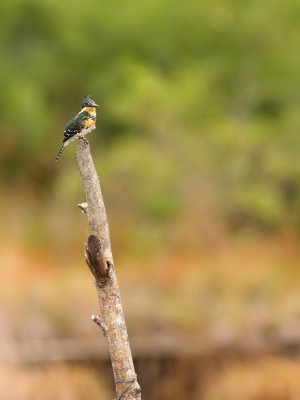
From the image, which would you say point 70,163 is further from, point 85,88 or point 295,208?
point 295,208

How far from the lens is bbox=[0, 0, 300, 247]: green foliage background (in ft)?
52.6

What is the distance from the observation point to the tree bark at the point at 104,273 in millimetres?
4051

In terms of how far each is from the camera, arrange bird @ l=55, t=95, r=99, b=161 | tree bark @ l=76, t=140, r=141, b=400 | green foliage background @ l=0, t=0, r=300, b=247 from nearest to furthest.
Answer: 1. tree bark @ l=76, t=140, r=141, b=400
2. bird @ l=55, t=95, r=99, b=161
3. green foliage background @ l=0, t=0, r=300, b=247

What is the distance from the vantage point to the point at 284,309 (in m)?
13.1

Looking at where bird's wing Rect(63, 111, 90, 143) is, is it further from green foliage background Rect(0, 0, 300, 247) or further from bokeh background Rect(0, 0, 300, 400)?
green foliage background Rect(0, 0, 300, 247)

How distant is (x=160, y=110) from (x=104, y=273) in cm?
1182

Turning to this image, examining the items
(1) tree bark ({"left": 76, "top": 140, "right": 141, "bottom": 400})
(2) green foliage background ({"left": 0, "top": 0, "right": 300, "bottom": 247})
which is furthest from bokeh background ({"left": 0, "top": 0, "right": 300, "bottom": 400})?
(1) tree bark ({"left": 76, "top": 140, "right": 141, "bottom": 400})

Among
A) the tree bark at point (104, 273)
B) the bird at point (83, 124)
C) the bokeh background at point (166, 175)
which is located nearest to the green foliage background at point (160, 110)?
the bokeh background at point (166, 175)

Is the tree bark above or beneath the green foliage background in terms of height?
beneath

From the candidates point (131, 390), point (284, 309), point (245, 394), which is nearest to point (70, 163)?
point (284, 309)

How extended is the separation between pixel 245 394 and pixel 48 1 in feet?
29.2

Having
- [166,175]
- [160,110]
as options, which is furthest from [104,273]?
[160,110]

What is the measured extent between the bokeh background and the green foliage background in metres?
0.03

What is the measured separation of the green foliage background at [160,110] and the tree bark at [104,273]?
37.1 feet
